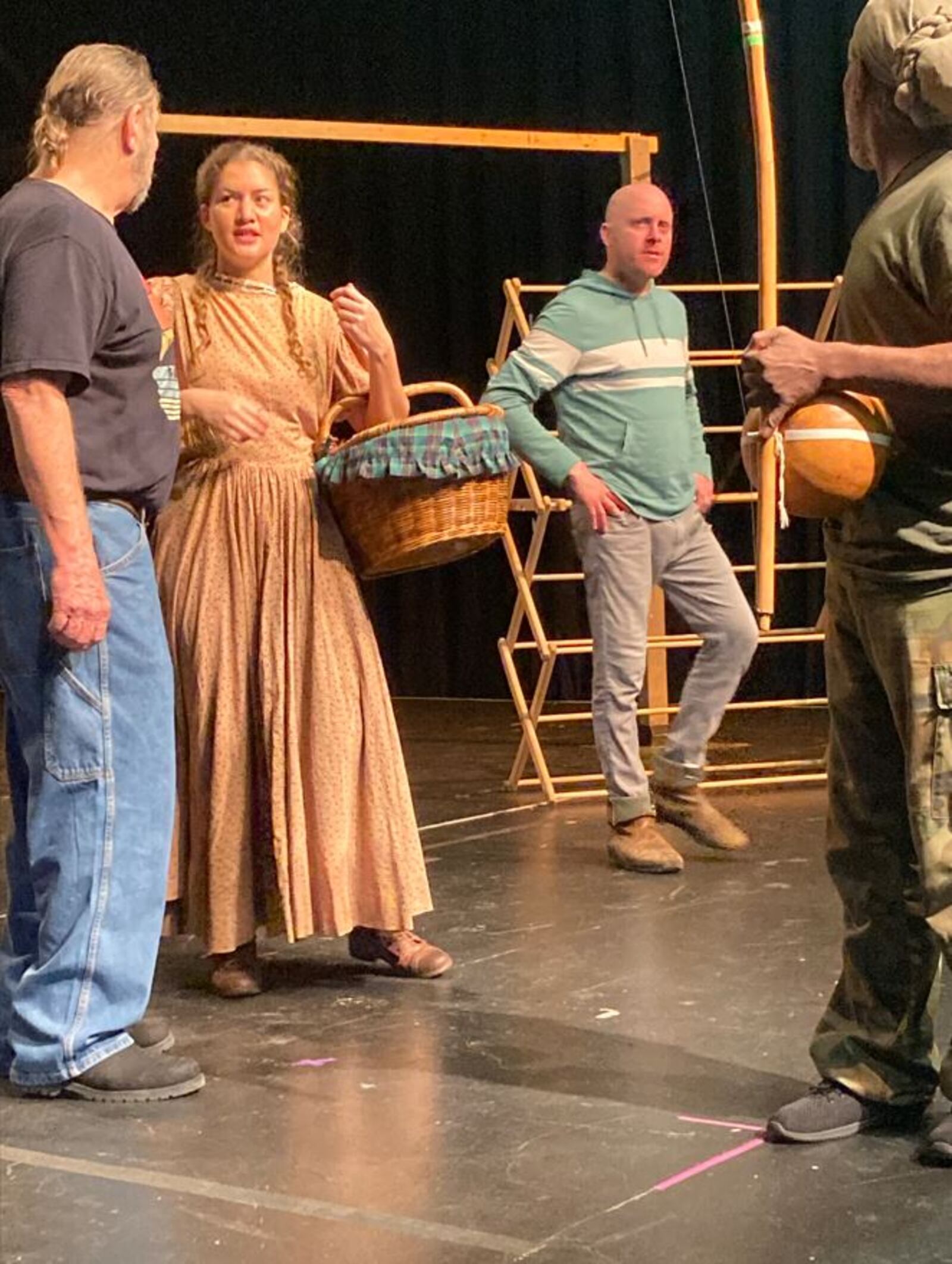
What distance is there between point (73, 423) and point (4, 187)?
4.88 metres

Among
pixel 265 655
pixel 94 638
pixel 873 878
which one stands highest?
pixel 94 638

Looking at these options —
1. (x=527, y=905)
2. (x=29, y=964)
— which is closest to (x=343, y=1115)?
(x=29, y=964)

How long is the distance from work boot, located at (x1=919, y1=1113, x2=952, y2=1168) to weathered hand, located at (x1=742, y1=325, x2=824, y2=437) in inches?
33.1

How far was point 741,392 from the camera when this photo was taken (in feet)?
22.5

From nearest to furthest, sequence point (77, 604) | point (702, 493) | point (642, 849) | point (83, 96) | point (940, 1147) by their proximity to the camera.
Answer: point (940, 1147), point (77, 604), point (83, 96), point (642, 849), point (702, 493)

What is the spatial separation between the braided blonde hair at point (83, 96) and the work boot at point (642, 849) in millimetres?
2069

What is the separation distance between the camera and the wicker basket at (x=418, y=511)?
3.17m

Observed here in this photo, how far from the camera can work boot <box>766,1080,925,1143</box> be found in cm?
240

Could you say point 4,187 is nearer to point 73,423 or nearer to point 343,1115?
point 73,423

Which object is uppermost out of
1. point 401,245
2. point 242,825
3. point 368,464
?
point 401,245

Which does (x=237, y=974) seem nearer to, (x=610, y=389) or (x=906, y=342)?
(x=906, y=342)

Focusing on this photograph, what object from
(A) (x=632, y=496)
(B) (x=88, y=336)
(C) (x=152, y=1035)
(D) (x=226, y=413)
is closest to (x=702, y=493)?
(A) (x=632, y=496)

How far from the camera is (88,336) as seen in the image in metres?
2.57

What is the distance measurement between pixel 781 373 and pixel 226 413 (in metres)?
1.14
